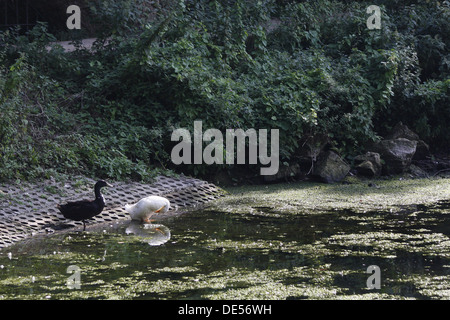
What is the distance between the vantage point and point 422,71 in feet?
49.2

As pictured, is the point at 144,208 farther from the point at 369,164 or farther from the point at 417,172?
the point at 417,172

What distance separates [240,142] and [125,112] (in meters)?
2.01

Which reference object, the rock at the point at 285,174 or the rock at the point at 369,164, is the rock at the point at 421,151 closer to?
the rock at the point at 369,164

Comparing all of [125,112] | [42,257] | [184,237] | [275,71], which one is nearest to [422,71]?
[275,71]

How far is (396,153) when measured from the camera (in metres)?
12.2

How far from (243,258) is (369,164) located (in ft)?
18.7

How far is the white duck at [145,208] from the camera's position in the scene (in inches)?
345

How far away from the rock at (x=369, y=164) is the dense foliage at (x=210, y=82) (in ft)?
1.60
